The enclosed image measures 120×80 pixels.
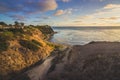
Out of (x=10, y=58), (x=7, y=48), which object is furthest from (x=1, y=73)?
(x=7, y=48)

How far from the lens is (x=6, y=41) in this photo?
25828 millimetres

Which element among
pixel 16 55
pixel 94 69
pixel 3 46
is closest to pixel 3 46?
pixel 3 46

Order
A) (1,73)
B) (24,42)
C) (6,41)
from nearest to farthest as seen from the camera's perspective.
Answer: (1,73) < (6,41) < (24,42)

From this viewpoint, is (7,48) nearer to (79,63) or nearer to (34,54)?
(34,54)

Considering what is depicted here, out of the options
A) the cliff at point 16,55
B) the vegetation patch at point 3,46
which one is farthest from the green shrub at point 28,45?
the vegetation patch at point 3,46

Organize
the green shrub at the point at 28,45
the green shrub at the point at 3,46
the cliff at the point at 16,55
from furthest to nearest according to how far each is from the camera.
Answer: the green shrub at the point at 28,45
the green shrub at the point at 3,46
the cliff at the point at 16,55

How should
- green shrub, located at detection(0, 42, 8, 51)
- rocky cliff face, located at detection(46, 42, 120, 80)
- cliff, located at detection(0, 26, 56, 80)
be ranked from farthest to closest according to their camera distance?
green shrub, located at detection(0, 42, 8, 51)
cliff, located at detection(0, 26, 56, 80)
rocky cliff face, located at detection(46, 42, 120, 80)

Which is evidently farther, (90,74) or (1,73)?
(1,73)

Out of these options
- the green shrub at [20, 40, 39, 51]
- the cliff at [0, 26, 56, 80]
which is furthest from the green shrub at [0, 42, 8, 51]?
the green shrub at [20, 40, 39, 51]

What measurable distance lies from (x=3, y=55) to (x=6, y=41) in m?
3.91

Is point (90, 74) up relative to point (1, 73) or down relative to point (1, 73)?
up

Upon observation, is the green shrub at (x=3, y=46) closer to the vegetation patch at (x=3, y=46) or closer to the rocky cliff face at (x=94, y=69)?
the vegetation patch at (x=3, y=46)

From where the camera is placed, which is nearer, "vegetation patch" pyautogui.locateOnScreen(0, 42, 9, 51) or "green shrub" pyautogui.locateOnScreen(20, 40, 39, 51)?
"vegetation patch" pyautogui.locateOnScreen(0, 42, 9, 51)

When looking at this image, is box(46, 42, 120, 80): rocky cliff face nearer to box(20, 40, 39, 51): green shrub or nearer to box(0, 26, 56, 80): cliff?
box(0, 26, 56, 80): cliff
